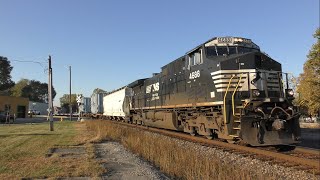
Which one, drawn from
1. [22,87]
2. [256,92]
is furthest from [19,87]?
[256,92]

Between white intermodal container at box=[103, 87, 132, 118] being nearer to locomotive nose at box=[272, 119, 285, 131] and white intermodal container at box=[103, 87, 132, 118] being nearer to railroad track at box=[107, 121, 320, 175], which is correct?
railroad track at box=[107, 121, 320, 175]

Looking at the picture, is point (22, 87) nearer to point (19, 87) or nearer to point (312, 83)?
point (19, 87)

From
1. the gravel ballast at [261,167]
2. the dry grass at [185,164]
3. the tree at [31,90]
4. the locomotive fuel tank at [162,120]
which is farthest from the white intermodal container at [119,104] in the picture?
the tree at [31,90]

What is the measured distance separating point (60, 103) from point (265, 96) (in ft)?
521

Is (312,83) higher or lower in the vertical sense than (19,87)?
lower

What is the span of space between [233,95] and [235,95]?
50 cm

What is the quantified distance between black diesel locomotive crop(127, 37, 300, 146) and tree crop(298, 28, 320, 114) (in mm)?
27463

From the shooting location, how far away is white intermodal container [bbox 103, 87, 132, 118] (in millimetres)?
35103

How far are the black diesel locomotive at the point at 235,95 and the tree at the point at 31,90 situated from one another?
12291 cm

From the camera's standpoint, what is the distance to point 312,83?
42.4 meters

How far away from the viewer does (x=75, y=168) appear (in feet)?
30.7

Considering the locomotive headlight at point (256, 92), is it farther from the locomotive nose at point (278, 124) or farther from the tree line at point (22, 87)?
the tree line at point (22, 87)

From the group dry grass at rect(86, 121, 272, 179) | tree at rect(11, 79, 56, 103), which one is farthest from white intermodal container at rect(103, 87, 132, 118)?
tree at rect(11, 79, 56, 103)

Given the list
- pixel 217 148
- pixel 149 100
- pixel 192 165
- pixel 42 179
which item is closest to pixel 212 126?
pixel 217 148
